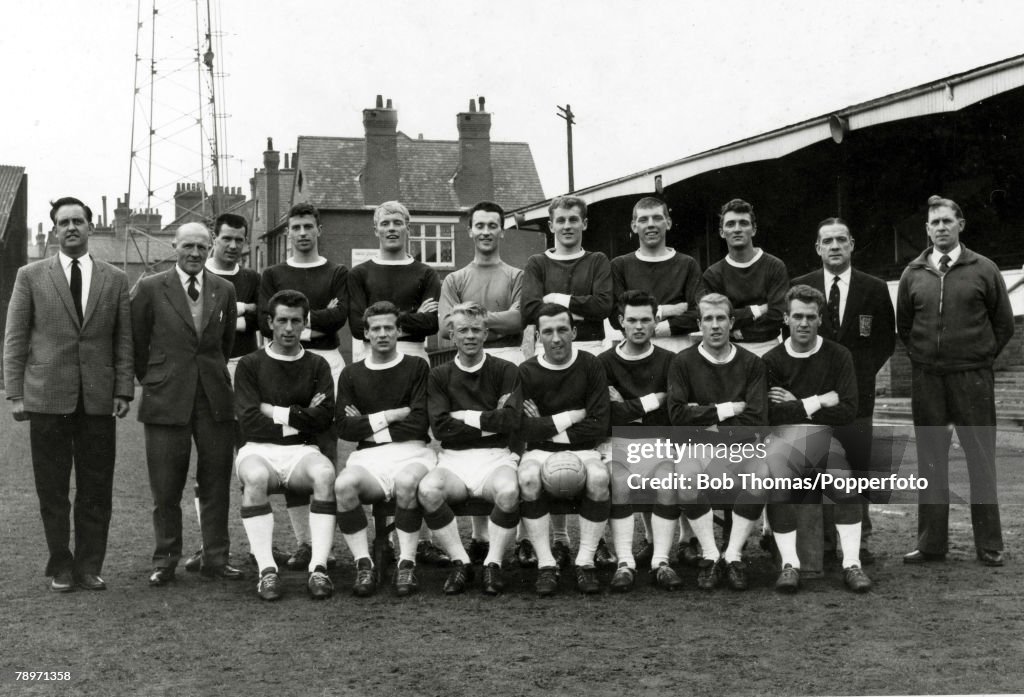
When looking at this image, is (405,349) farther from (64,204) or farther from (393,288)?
(64,204)

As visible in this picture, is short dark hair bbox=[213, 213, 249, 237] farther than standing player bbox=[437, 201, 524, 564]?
Yes

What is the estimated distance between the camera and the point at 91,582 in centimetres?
463

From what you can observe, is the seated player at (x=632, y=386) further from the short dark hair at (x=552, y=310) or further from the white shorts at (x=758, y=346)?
the white shorts at (x=758, y=346)

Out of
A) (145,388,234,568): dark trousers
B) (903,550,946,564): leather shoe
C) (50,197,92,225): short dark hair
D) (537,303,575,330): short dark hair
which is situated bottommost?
(903,550,946,564): leather shoe

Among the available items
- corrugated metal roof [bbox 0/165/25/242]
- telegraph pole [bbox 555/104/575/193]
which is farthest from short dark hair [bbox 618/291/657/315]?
telegraph pole [bbox 555/104/575/193]

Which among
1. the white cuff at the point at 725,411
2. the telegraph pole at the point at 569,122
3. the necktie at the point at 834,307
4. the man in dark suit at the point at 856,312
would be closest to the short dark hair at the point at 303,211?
the white cuff at the point at 725,411

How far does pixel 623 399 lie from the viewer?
4.84 m

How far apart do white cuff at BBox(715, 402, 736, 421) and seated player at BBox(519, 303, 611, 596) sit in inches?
19.8

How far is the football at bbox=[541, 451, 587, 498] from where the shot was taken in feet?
14.8

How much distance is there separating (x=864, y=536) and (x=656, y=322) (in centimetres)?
155

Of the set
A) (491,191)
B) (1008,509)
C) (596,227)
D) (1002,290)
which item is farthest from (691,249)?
(491,191)

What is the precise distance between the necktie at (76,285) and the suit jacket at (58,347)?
1.0 inches

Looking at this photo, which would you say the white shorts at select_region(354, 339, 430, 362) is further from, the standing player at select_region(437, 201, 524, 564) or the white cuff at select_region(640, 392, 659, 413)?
the white cuff at select_region(640, 392, 659, 413)

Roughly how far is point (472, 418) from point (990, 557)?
2556 millimetres
